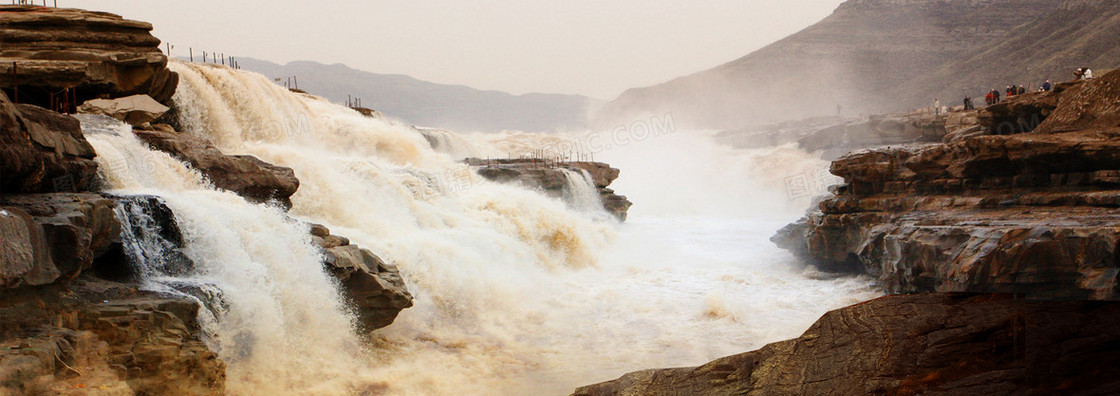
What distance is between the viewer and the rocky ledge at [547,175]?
706 inches

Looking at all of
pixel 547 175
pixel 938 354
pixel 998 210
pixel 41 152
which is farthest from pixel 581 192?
pixel 938 354

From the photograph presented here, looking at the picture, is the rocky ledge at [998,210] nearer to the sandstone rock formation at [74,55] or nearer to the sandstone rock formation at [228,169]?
the sandstone rock formation at [228,169]

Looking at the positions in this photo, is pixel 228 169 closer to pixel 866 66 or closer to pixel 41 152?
pixel 41 152

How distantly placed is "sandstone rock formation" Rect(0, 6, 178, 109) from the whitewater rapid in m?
1.12

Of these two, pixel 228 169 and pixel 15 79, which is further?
pixel 228 169

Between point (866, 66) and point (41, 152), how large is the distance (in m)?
77.6

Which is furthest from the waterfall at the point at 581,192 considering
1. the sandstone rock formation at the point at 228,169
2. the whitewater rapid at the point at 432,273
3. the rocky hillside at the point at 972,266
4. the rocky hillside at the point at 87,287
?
the rocky hillside at the point at 87,287

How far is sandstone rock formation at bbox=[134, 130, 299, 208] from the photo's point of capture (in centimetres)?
895

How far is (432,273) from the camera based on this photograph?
31.9 feet

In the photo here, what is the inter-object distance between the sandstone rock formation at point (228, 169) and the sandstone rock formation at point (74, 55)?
41.8 inches

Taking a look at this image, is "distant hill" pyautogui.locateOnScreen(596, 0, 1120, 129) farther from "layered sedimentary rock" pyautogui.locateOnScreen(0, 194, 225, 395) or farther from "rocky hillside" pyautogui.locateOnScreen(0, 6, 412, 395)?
"layered sedimentary rock" pyautogui.locateOnScreen(0, 194, 225, 395)

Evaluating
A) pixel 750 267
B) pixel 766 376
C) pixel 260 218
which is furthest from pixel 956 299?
pixel 750 267

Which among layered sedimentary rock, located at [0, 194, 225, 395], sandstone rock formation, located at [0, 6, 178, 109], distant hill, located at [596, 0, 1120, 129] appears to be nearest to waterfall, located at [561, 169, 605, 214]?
sandstone rock formation, located at [0, 6, 178, 109]

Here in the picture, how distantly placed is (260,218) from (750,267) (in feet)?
31.7
